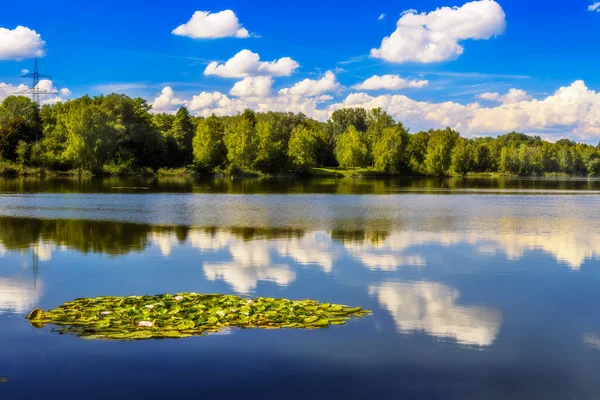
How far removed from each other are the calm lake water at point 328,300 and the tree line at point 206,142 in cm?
7499

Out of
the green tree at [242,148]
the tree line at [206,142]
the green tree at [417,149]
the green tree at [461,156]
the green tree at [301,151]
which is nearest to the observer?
the tree line at [206,142]

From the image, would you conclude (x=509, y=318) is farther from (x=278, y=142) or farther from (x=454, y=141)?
(x=454, y=141)

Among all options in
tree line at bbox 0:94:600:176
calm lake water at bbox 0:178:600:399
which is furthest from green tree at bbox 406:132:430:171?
calm lake water at bbox 0:178:600:399

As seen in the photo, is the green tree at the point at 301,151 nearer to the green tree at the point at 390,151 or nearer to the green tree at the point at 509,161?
the green tree at the point at 390,151

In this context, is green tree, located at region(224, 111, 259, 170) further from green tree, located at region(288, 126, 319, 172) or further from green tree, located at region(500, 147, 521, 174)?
green tree, located at region(500, 147, 521, 174)

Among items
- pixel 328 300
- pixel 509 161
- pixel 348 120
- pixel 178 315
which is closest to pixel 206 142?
pixel 348 120

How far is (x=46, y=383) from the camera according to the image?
32.0 ft

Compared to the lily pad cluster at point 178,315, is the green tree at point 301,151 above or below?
above

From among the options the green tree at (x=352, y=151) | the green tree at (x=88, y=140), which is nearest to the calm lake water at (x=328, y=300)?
the green tree at (x=88, y=140)

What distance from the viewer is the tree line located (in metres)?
104

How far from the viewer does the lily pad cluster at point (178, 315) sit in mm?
12070

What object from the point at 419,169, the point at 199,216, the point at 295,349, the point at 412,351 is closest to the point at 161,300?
the point at 295,349

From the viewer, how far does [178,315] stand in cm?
1294

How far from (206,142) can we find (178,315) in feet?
358
